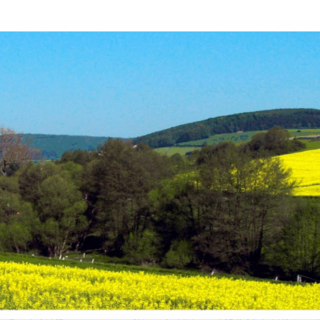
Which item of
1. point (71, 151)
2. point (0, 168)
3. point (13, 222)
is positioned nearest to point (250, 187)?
point (13, 222)

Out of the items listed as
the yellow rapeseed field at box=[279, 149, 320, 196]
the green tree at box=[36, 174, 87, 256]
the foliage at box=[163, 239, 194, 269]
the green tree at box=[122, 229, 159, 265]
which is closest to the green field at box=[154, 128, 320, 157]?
the yellow rapeseed field at box=[279, 149, 320, 196]

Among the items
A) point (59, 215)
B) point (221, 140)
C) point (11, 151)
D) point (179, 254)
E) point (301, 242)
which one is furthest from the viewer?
point (221, 140)

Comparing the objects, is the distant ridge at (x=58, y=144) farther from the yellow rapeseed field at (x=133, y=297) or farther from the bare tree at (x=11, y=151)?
the yellow rapeseed field at (x=133, y=297)

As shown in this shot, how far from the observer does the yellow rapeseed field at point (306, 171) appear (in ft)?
114

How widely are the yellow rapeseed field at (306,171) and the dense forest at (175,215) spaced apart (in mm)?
3977

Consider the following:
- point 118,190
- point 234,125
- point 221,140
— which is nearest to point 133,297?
point 118,190

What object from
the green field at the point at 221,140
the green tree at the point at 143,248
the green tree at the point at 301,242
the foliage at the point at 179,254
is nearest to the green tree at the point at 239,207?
the foliage at the point at 179,254

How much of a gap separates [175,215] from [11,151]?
102ft

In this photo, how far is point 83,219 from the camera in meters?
36.4

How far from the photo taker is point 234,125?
8569 centimetres

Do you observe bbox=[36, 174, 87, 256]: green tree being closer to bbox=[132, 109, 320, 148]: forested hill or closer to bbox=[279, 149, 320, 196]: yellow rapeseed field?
bbox=[279, 149, 320, 196]: yellow rapeseed field

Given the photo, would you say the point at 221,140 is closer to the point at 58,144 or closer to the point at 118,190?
the point at 58,144
